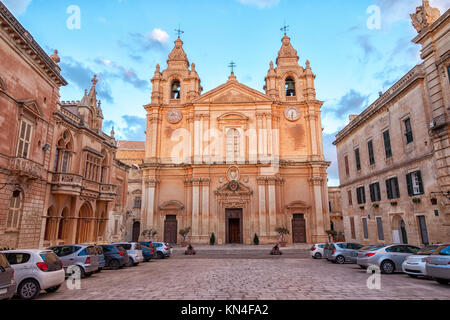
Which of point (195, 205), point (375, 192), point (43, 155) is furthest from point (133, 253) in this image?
point (375, 192)

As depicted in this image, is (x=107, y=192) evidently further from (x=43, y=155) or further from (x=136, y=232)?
(x=136, y=232)

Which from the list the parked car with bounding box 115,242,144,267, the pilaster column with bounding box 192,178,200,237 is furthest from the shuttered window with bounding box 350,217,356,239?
the parked car with bounding box 115,242,144,267

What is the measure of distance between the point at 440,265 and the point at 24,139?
18637 mm

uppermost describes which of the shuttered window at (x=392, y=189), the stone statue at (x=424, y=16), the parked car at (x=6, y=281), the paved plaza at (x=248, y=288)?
the stone statue at (x=424, y=16)

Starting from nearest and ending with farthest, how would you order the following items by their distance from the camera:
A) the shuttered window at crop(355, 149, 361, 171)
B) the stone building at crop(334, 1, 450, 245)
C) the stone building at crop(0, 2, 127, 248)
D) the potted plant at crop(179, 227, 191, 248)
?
the stone building at crop(0, 2, 127, 248) → the stone building at crop(334, 1, 450, 245) → the shuttered window at crop(355, 149, 361, 171) → the potted plant at crop(179, 227, 191, 248)

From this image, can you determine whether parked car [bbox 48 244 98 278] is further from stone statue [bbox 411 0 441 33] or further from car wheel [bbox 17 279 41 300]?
stone statue [bbox 411 0 441 33]

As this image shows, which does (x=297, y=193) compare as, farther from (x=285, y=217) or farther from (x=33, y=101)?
(x=33, y=101)

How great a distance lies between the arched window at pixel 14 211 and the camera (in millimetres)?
14520

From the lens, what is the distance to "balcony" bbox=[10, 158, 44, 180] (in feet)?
46.8

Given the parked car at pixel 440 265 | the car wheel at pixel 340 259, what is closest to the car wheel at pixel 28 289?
the parked car at pixel 440 265

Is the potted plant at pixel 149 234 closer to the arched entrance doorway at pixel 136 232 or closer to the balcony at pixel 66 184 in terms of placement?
the arched entrance doorway at pixel 136 232

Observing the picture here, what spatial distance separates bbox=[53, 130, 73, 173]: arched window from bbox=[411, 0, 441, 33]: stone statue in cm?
2297

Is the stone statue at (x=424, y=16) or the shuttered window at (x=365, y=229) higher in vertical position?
the stone statue at (x=424, y=16)
